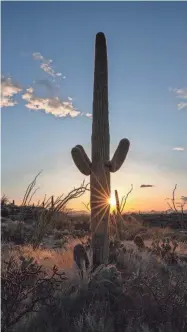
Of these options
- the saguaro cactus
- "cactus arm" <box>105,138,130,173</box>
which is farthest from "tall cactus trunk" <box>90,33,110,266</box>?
"cactus arm" <box>105,138,130,173</box>

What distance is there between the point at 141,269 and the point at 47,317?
3.93 meters

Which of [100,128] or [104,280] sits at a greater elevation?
[100,128]

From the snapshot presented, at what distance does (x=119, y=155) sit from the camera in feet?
33.6

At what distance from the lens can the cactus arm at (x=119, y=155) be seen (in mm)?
Answer: 10188

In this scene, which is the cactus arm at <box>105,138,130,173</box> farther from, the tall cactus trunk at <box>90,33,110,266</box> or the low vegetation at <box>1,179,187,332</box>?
the low vegetation at <box>1,179,187,332</box>

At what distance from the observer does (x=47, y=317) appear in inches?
251

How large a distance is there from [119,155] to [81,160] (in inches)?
41.2

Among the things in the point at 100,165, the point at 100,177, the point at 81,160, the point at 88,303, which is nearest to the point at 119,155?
the point at 100,165

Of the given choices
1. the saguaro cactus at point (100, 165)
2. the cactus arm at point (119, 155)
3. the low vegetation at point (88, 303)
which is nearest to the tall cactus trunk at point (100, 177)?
the saguaro cactus at point (100, 165)

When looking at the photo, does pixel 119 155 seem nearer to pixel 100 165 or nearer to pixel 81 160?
pixel 100 165

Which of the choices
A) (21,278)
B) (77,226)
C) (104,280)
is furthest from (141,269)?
(77,226)

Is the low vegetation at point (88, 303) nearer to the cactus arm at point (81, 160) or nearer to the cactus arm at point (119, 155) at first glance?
the cactus arm at point (81, 160)

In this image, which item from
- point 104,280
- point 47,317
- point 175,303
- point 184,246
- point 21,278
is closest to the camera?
point 21,278

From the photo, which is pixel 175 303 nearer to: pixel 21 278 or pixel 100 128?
pixel 21 278
